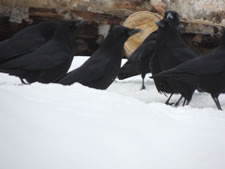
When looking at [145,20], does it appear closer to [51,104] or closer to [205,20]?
[205,20]

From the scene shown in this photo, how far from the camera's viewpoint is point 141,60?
5664mm

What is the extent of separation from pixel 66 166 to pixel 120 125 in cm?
57

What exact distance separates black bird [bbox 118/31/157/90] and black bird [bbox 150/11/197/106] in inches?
16.4

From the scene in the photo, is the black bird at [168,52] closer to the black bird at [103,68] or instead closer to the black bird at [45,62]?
the black bird at [103,68]

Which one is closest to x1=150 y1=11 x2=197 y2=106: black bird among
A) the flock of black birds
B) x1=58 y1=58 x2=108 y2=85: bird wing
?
the flock of black birds

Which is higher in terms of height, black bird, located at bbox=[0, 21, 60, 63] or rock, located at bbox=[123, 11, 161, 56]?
black bird, located at bbox=[0, 21, 60, 63]

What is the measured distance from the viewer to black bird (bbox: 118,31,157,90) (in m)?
5.52

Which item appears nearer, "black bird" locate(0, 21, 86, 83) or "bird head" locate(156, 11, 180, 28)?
"black bird" locate(0, 21, 86, 83)

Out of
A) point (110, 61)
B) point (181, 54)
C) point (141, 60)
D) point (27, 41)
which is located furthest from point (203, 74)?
point (27, 41)

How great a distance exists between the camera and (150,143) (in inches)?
90.6

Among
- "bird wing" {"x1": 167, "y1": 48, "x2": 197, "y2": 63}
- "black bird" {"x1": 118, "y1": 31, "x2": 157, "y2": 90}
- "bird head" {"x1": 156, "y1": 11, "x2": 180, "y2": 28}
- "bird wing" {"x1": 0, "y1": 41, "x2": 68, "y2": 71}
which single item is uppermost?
"bird head" {"x1": 156, "y1": 11, "x2": 180, "y2": 28}

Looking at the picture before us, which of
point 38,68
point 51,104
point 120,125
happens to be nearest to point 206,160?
point 120,125

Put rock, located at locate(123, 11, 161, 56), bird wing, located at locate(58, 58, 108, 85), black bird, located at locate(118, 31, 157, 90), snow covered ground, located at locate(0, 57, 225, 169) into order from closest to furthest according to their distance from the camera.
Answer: snow covered ground, located at locate(0, 57, 225, 169) → bird wing, located at locate(58, 58, 108, 85) → black bird, located at locate(118, 31, 157, 90) → rock, located at locate(123, 11, 161, 56)

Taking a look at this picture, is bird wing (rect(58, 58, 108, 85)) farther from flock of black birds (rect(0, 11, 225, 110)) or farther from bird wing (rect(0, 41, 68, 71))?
bird wing (rect(0, 41, 68, 71))
